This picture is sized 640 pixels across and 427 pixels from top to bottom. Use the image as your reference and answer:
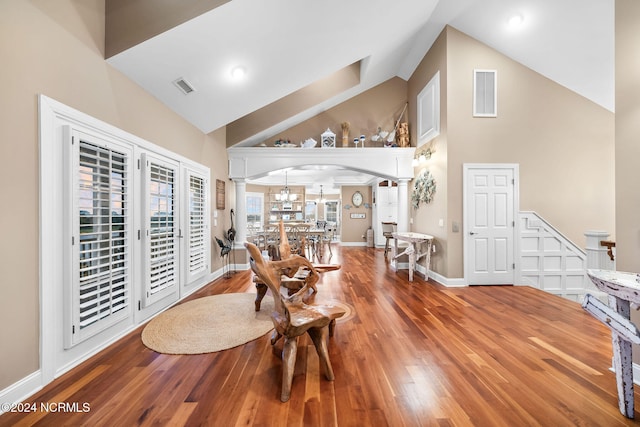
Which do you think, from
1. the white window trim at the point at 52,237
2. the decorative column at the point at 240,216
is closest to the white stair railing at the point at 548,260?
the decorative column at the point at 240,216

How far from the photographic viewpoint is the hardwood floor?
151 cm

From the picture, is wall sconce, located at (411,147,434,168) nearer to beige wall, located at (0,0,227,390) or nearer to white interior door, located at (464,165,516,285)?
white interior door, located at (464,165,516,285)

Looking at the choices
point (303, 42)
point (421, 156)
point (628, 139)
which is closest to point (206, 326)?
point (303, 42)

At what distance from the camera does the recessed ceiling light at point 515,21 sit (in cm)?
382

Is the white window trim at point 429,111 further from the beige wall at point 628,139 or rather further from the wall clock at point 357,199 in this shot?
the wall clock at point 357,199

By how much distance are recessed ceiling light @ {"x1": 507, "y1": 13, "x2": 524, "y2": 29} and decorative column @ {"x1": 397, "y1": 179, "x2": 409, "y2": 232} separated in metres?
2.98

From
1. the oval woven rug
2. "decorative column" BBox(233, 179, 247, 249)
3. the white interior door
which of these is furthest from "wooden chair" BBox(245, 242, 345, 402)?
"decorative column" BBox(233, 179, 247, 249)

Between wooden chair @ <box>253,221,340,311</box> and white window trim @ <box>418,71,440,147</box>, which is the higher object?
white window trim @ <box>418,71,440,147</box>

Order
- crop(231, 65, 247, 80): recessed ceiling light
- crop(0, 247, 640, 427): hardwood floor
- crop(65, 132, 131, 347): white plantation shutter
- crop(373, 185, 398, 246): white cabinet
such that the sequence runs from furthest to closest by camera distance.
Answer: crop(373, 185, 398, 246): white cabinet < crop(231, 65, 247, 80): recessed ceiling light < crop(65, 132, 131, 347): white plantation shutter < crop(0, 247, 640, 427): hardwood floor

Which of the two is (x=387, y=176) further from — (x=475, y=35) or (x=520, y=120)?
(x=475, y=35)

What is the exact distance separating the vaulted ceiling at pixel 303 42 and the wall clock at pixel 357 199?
207 inches

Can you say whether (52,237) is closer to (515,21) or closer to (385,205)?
(515,21)

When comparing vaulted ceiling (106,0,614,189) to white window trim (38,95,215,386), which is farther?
vaulted ceiling (106,0,614,189)

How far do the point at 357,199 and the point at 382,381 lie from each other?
8477 mm
